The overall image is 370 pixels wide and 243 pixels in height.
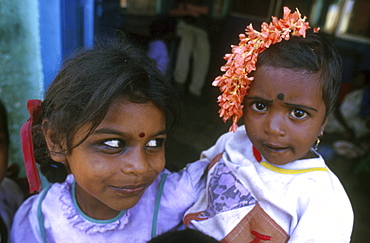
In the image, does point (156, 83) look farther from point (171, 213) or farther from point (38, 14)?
point (38, 14)

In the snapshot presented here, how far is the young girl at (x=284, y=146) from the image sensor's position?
3.97 ft

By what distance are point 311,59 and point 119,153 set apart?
2.83ft

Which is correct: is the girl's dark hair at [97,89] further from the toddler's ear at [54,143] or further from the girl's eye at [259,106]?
the girl's eye at [259,106]

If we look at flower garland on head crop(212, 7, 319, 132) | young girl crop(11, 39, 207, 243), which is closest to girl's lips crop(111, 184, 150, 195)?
young girl crop(11, 39, 207, 243)

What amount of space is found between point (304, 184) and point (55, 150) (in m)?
1.10

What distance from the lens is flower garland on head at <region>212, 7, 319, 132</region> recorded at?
50.3 inches

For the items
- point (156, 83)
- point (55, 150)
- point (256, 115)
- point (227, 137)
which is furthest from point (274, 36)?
point (55, 150)

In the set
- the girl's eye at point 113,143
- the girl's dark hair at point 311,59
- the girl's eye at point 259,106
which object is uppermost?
the girl's dark hair at point 311,59

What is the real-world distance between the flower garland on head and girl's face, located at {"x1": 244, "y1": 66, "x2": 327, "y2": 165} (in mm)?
46

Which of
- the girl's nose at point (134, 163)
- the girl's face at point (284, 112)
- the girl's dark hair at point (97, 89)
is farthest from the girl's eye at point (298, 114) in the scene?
the girl's nose at point (134, 163)

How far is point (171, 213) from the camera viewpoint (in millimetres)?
1576

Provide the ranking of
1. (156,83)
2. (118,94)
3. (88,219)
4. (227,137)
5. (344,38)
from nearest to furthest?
1. (118,94)
2. (156,83)
3. (88,219)
4. (227,137)
5. (344,38)

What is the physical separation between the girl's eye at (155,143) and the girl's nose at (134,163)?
8cm

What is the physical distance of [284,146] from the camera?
1.28m
